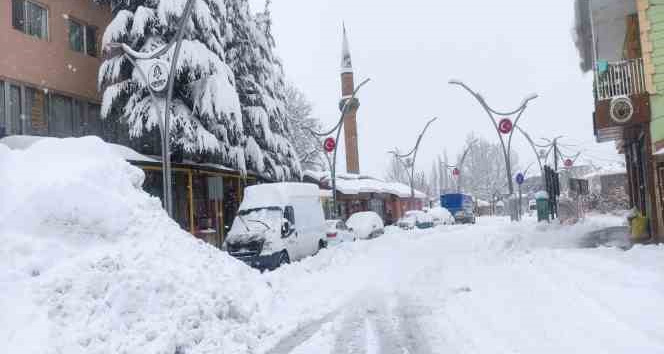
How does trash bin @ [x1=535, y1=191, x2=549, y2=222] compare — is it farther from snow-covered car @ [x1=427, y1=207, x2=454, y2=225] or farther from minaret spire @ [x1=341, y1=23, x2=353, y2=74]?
minaret spire @ [x1=341, y1=23, x2=353, y2=74]

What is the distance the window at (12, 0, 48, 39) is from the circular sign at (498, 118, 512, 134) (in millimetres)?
24581

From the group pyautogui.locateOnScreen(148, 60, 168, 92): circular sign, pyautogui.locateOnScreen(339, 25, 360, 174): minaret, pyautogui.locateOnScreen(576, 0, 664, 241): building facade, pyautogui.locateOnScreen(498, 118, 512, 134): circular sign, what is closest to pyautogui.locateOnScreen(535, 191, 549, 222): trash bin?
pyautogui.locateOnScreen(498, 118, 512, 134): circular sign

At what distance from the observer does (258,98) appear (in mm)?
25828

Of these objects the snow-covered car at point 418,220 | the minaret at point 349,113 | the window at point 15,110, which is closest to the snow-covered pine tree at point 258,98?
the window at point 15,110

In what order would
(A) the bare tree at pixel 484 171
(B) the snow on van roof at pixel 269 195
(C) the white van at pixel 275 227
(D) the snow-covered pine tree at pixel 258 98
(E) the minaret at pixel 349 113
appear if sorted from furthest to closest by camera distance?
(A) the bare tree at pixel 484 171 → (E) the minaret at pixel 349 113 → (D) the snow-covered pine tree at pixel 258 98 → (B) the snow on van roof at pixel 269 195 → (C) the white van at pixel 275 227

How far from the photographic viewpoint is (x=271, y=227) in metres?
16.2

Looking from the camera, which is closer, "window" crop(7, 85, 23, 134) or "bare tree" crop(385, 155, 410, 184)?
"window" crop(7, 85, 23, 134)

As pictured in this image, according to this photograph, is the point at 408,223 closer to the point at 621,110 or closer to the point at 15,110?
the point at 621,110

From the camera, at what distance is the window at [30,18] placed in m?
18.0

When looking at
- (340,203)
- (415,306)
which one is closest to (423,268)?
(415,306)

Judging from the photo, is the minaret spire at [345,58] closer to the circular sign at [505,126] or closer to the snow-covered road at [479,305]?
the circular sign at [505,126]

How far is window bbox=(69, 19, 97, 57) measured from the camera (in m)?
20.8

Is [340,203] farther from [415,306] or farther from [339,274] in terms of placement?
[415,306]

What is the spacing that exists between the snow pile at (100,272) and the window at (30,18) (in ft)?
34.5
